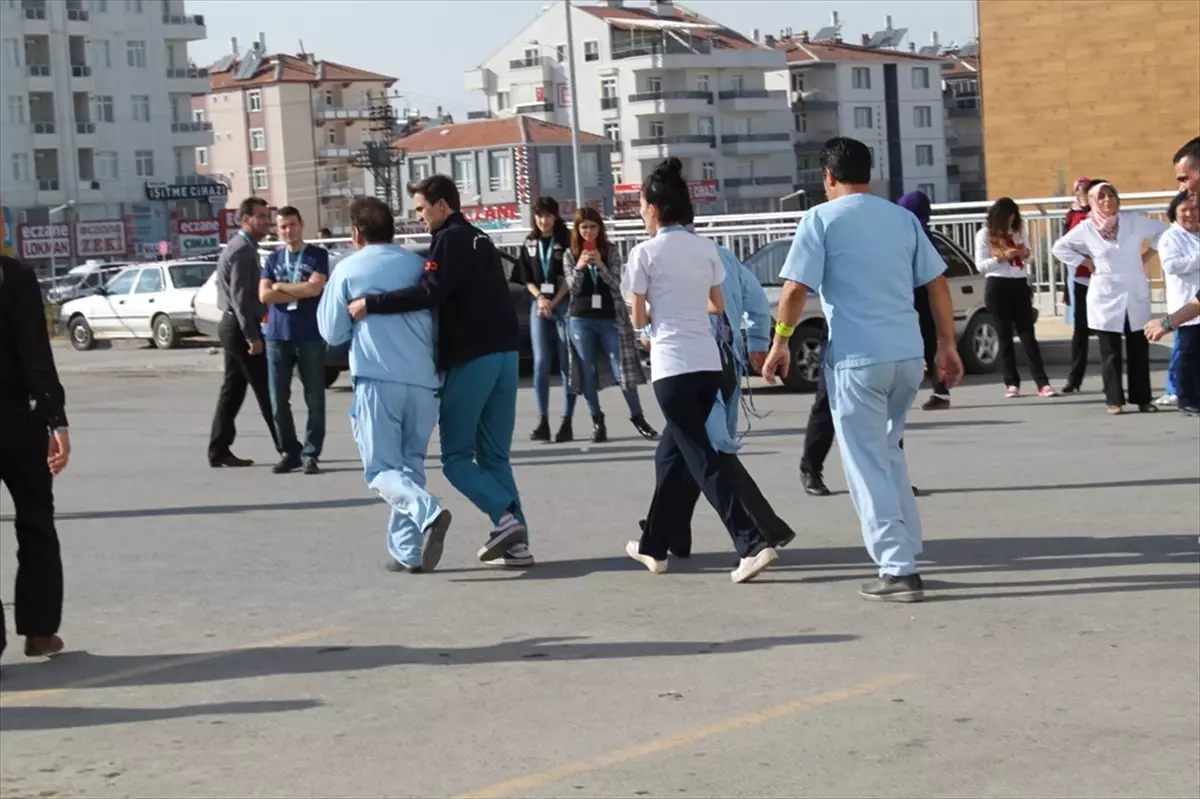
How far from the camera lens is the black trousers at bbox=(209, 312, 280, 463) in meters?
14.8

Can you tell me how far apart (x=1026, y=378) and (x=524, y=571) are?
11.9 meters

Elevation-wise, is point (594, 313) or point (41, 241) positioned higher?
point (41, 241)

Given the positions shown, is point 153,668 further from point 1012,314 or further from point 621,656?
point 1012,314

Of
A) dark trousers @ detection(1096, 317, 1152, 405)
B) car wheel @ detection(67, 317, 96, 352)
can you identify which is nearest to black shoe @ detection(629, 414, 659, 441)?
dark trousers @ detection(1096, 317, 1152, 405)

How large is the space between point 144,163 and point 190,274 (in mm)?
84823

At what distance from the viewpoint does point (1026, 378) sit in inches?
811

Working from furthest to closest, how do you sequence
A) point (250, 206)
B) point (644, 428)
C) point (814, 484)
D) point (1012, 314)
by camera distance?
point (1012, 314) < point (644, 428) < point (250, 206) < point (814, 484)

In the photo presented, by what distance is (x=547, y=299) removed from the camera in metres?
15.9

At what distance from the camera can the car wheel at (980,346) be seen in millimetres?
20344

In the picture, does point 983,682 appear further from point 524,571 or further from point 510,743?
point 524,571

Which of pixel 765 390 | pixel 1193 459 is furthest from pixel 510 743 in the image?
pixel 765 390

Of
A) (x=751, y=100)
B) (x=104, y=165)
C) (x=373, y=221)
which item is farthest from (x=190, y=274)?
(x=751, y=100)

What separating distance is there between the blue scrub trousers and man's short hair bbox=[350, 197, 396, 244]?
74cm

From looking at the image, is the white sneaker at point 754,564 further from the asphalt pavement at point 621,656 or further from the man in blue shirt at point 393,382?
the man in blue shirt at point 393,382
